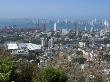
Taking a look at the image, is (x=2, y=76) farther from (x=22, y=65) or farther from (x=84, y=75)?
(x=84, y=75)

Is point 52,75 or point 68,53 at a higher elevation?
point 52,75

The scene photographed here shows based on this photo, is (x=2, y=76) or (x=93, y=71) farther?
(x=93, y=71)

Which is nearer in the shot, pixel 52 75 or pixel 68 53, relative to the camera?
pixel 52 75

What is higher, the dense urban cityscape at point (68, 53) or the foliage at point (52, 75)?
the foliage at point (52, 75)

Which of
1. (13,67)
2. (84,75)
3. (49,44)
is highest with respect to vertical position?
(13,67)

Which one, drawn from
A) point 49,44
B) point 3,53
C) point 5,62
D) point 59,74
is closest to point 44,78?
point 59,74

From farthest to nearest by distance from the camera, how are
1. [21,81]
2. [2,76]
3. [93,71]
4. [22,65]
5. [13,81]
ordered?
[93,71] → [22,65] → [21,81] → [13,81] → [2,76]

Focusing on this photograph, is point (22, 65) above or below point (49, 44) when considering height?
above

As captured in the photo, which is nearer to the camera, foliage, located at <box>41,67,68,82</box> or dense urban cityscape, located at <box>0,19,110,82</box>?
foliage, located at <box>41,67,68,82</box>

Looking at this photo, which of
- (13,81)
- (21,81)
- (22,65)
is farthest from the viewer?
(22,65)

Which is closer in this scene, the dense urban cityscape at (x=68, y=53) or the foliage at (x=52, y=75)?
the foliage at (x=52, y=75)

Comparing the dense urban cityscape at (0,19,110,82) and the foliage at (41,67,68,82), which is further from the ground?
the foliage at (41,67,68,82)
